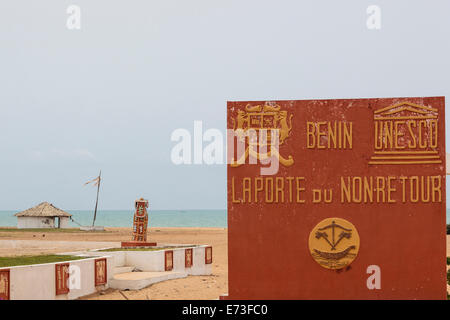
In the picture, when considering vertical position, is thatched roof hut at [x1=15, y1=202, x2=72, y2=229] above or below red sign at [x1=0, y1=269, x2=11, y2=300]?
below

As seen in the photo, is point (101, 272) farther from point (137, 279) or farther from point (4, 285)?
point (4, 285)

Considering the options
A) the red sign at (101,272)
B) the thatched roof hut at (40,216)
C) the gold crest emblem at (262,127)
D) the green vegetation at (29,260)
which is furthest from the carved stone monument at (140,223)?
the thatched roof hut at (40,216)

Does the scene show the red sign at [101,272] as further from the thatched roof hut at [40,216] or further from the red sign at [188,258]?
the thatched roof hut at [40,216]

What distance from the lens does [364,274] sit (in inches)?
366

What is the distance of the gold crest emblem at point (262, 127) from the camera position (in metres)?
9.49

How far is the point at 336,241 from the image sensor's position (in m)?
9.31

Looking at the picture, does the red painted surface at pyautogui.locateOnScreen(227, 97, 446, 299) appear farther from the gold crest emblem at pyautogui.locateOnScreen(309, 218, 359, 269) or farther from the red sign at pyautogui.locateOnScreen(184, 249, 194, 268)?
the red sign at pyautogui.locateOnScreen(184, 249, 194, 268)

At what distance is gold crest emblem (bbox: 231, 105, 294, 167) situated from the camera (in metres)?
9.49

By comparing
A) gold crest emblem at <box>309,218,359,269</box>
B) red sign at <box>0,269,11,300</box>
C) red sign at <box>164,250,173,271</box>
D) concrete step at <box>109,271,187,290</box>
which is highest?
gold crest emblem at <box>309,218,359,269</box>

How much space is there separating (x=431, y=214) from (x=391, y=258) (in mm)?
966

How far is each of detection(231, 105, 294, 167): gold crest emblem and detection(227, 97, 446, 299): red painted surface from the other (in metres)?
0.08

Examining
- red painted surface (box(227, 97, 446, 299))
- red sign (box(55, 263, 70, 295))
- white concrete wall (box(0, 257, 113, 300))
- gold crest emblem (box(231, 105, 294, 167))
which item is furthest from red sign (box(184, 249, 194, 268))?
gold crest emblem (box(231, 105, 294, 167))

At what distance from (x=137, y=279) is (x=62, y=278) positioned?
258cm

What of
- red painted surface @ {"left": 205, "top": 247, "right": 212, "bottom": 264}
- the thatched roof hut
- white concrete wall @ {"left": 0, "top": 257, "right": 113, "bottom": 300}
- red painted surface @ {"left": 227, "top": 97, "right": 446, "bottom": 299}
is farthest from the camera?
the thatched roof hut
